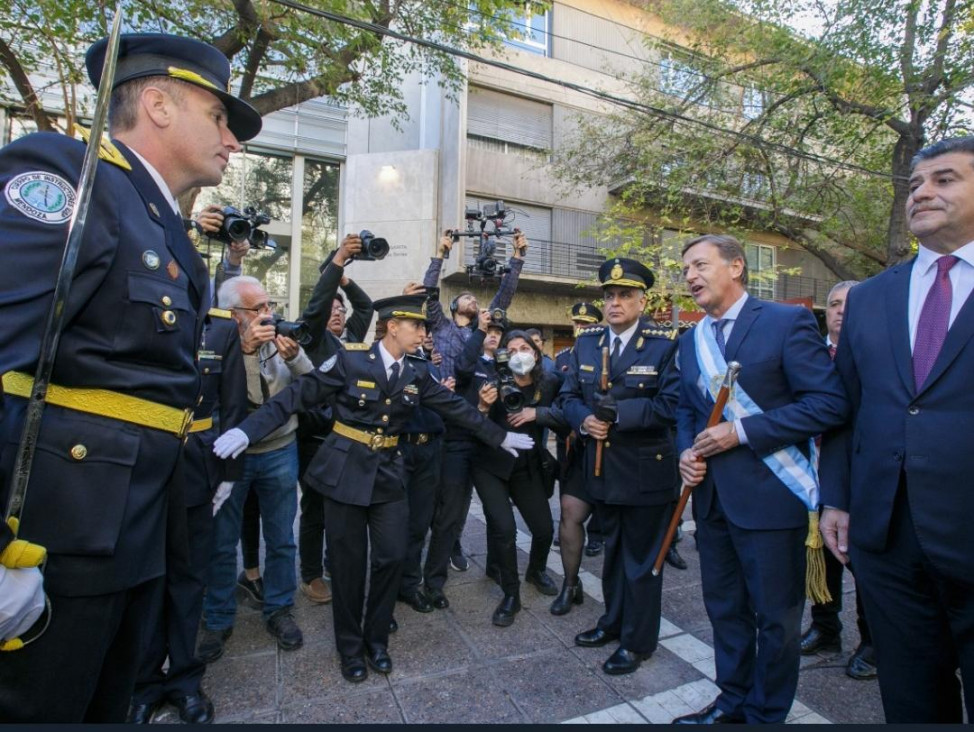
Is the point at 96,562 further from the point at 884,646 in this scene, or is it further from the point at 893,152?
the point at 893,152

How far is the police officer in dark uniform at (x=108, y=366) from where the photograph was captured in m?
1.21

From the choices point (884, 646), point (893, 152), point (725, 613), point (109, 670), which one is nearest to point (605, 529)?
point (725, 613)

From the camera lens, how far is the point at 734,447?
101 inches

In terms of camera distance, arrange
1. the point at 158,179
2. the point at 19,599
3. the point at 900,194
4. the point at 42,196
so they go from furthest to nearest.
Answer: the point at 900,194, the point at 158,179, the point at 42,196, the point at 19,599

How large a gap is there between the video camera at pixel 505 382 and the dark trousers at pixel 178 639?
1.97m

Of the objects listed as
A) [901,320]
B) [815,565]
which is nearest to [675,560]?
[815,565]

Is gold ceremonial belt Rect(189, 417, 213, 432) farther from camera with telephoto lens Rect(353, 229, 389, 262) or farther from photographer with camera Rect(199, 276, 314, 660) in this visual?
camera with telephoto lens Rect(353, 229, 389, 262)

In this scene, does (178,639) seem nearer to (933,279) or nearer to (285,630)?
(285,630)

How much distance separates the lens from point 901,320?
1.94 m

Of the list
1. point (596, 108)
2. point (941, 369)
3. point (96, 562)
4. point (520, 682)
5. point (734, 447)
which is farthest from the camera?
point (596, 108)

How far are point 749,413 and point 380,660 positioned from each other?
2.36 m

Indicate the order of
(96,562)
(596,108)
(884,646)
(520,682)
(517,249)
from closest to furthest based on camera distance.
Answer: (96,562)
(884,646)
(520,682)
(517,249)
(596,108)

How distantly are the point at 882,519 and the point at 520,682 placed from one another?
6.64ft

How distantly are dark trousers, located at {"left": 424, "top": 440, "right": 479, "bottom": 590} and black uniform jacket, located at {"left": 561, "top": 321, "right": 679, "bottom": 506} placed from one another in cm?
108
